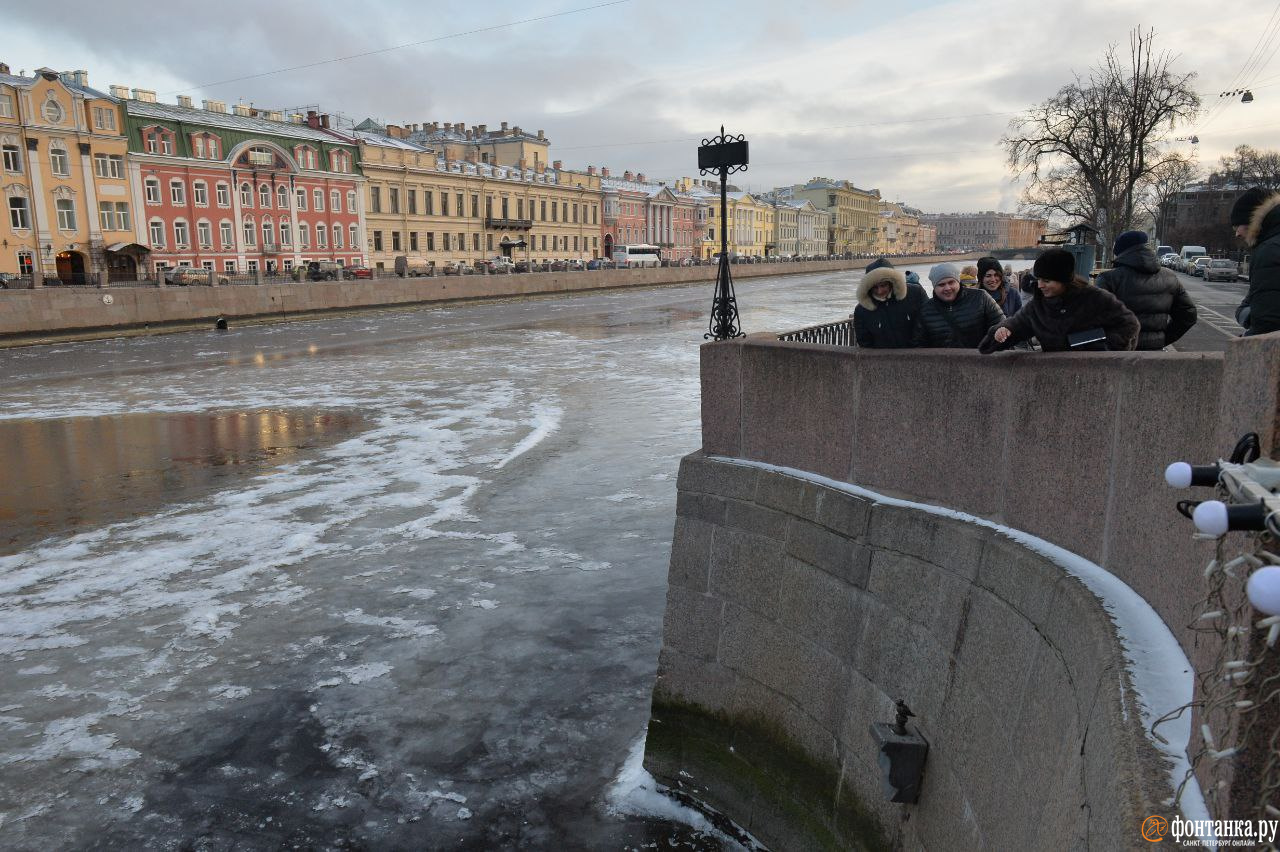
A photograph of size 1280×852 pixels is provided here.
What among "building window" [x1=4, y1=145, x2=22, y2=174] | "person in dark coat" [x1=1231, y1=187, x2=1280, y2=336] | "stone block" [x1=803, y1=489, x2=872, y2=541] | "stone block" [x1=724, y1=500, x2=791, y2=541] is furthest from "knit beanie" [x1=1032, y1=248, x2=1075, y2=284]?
"building window" [x1=4, y1=145, x2=22, y2=174]

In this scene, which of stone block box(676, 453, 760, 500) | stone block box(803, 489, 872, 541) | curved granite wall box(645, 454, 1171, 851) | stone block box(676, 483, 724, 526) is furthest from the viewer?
stone block box(676, 483, 724, 526)

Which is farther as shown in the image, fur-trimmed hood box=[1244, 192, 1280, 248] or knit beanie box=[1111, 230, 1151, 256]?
knit beanie box=[1111, 230, 1151, 256]

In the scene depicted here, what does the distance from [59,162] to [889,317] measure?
5073cm

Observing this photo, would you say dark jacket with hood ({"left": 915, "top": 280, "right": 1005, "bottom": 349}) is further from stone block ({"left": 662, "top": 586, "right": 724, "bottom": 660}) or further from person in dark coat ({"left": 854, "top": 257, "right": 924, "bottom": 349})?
stone block ({"left": 662, "top": 586, "right": 724, "bottom": 660})

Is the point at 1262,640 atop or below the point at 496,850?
atop

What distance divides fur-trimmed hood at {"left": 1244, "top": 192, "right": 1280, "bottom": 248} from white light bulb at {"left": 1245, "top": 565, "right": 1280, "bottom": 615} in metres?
2.93

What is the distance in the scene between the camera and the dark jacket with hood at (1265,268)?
3732 millimetres

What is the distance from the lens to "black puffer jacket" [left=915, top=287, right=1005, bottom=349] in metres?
5.16

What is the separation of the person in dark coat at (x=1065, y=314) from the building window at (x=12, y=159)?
50595 mm

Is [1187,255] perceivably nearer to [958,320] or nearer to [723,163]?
[723,163]

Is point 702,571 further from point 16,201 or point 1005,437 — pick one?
point 16,201

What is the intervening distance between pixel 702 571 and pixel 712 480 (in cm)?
66

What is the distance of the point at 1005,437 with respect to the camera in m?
4.18

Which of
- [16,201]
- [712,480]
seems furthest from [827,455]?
[16,201]
